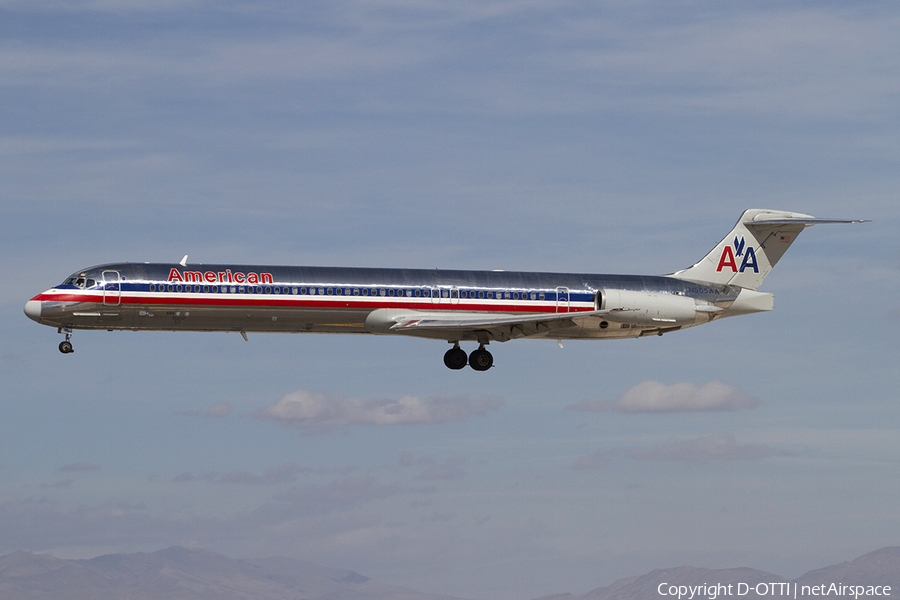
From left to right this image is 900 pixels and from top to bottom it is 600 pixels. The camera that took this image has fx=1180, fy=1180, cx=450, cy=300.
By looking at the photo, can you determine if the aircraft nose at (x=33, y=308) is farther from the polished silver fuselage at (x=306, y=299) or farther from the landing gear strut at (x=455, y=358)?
the landing gear strut at (x=455, y=358)

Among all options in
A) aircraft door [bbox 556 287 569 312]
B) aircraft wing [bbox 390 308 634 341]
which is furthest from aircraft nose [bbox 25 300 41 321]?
aircraft door [bbox 556 287 569 312]

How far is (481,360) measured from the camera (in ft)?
160

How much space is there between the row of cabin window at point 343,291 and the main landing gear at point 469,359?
2.46m

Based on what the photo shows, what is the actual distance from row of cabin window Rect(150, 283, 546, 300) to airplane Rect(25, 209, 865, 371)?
39 millimetres

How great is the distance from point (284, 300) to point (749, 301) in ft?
68.1

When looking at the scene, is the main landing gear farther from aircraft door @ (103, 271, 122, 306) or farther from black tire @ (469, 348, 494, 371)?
aircraft door @ (103, 271, 122, 306)

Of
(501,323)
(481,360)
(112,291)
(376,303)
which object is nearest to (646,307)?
(501,323)

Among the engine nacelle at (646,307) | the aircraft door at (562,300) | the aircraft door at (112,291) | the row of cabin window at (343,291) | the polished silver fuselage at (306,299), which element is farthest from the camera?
the aircraft door at (562,300)

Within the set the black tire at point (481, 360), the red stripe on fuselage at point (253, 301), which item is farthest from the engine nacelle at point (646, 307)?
the red stripe on fuselage at point (253, 301)

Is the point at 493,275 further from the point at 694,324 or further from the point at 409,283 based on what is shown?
the point at 694,324

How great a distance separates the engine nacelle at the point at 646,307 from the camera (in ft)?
156

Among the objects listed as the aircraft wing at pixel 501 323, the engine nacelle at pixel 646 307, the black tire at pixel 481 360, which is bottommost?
the black tire at pixel 481 360

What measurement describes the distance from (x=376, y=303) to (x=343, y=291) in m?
1.37

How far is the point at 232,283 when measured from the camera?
1781 inches
